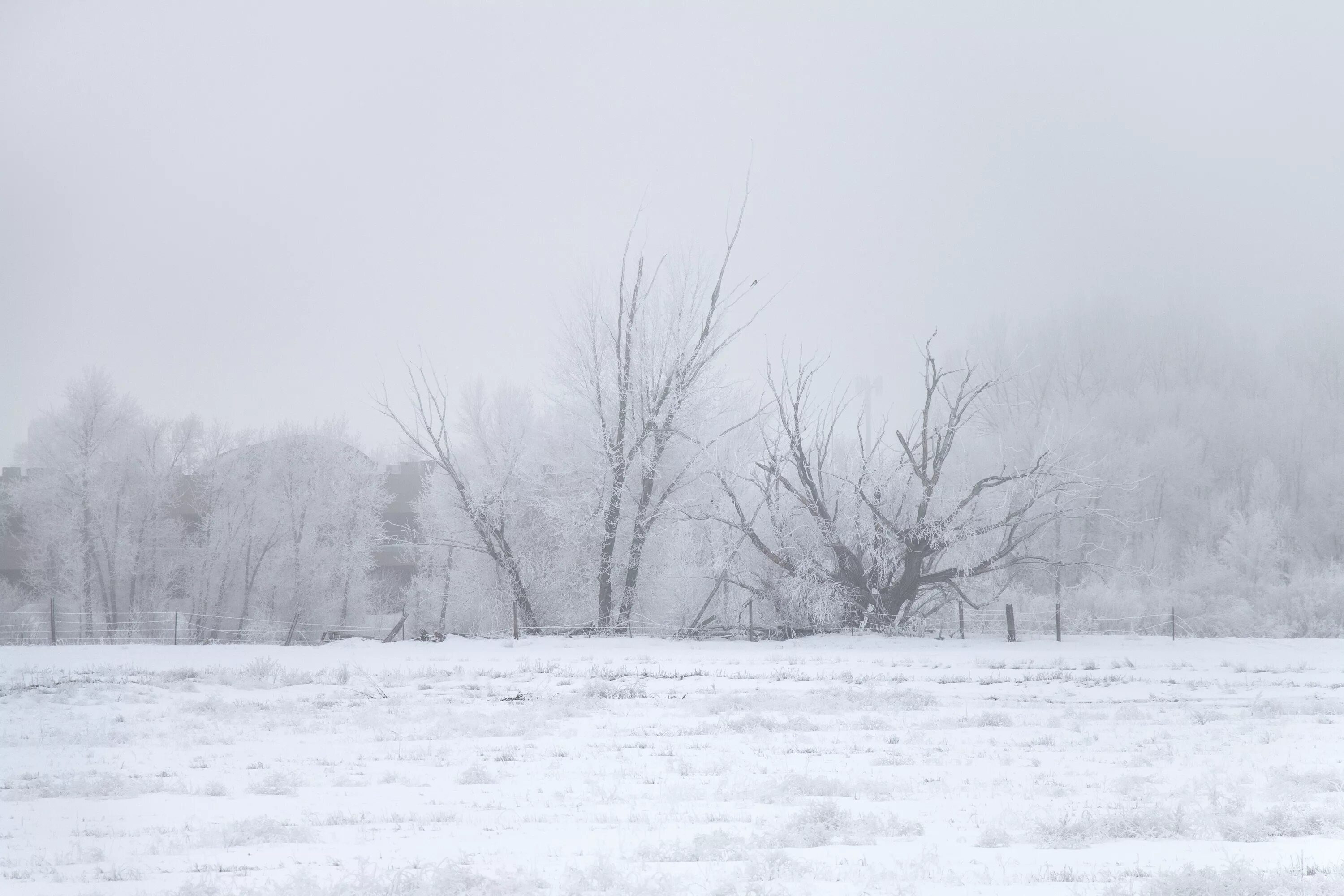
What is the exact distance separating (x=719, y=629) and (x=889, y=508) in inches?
209

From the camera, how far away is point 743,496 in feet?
92.2

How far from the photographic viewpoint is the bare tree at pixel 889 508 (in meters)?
24.5

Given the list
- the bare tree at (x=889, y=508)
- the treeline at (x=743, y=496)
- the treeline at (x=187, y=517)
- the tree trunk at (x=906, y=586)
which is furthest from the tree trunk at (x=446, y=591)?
the tree trunk at (x=906, y=586)

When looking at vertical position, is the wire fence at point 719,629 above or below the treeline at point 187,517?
below

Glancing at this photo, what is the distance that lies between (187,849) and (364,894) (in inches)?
65.8

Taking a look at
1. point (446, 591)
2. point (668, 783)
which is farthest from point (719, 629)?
point (668, 783)

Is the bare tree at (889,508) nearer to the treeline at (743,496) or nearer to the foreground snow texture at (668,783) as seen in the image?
the treeline at (743,496)

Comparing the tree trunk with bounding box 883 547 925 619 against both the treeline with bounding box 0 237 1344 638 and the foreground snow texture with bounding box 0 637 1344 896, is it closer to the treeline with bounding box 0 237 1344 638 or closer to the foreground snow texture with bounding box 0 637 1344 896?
the treeline with bounding box 0 237 1344 638

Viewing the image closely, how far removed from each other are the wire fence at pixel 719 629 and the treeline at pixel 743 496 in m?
0.42

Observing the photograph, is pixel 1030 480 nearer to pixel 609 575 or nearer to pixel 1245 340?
pixel 609 575

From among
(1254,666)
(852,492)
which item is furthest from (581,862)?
(852,492)

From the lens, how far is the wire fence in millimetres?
24297

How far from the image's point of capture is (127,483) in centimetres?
4331

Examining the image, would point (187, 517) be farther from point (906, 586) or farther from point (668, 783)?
point (668, 783)
